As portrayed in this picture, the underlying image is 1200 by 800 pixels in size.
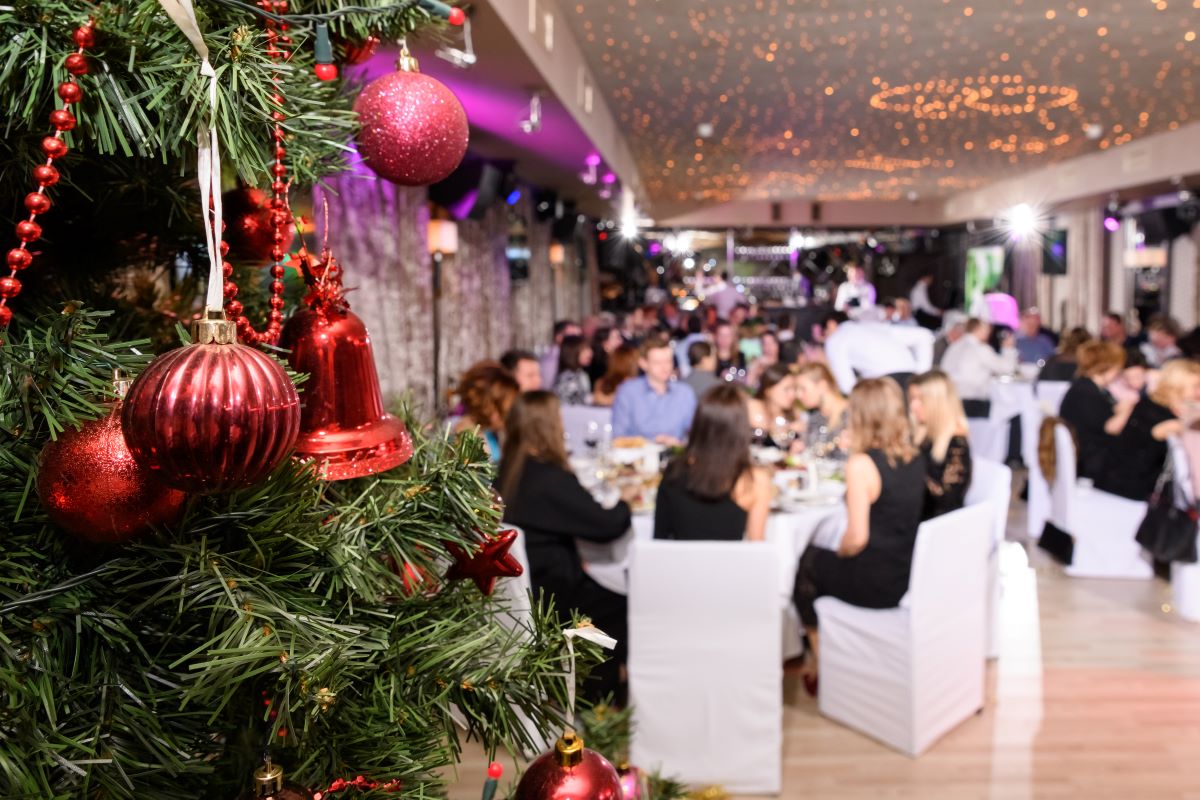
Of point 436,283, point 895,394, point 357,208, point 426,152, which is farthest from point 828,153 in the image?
point 426,152

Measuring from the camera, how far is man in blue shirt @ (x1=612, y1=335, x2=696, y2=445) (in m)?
6.05

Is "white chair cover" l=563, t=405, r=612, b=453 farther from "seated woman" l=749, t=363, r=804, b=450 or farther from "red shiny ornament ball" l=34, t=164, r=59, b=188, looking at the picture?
"red shiny ornament ball" l=34, t=164, r=59, b=188

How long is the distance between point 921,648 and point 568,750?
2846 millimetres

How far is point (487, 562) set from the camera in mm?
948

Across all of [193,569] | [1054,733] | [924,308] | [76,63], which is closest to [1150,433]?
[1054,733]

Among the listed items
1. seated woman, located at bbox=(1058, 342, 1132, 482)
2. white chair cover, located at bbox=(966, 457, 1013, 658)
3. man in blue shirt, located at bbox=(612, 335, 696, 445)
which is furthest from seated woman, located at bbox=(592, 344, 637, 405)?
seated woman, located at bbox=(1058, 342, 1132, 482)

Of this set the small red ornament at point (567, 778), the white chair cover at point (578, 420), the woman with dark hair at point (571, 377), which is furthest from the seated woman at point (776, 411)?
the small red ornament at point (567, 778)

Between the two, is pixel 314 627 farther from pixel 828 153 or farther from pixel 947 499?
pixel 828 153

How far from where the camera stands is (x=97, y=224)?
3.30ft

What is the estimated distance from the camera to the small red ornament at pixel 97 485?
0.67 m

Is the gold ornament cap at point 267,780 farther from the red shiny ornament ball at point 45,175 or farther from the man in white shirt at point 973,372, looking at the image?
the man in white shirt at point 973,372

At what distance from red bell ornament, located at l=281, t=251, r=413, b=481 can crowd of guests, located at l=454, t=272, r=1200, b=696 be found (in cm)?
129

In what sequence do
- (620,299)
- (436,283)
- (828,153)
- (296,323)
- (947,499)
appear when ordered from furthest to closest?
(620,299)
(828,153)
(436,283)
(947,499)
(296,323)

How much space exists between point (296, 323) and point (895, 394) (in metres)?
3.24
